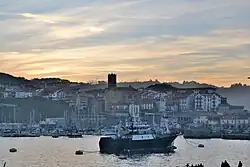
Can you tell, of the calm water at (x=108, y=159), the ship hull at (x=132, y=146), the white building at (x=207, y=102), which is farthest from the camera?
the white building at (x=207, y=102)

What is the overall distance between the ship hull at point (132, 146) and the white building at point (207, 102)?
6076 cm

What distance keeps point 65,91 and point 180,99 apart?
24.0m

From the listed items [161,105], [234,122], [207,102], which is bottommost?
[234,122]

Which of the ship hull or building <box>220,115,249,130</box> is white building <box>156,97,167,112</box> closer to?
building <box>220,115,249,130</box>

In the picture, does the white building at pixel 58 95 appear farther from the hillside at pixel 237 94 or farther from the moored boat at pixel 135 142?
the moored boat at pixel 135 142

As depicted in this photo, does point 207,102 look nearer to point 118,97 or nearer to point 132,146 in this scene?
point 118,97

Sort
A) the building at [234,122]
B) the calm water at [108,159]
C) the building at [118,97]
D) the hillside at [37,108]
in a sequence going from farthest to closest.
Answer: the building at [118,97] → the hillside at [37,108] → the building at [234,122] → the calm water at [108,159]

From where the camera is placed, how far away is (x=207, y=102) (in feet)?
339

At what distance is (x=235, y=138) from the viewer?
62625mm

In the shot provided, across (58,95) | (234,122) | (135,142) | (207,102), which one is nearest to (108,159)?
(135,142)

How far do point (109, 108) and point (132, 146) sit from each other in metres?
62.8

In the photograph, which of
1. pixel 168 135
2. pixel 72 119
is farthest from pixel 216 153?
pixel 72 119

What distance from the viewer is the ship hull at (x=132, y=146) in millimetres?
40000

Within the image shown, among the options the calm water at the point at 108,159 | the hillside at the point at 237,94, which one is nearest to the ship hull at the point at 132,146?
the calm water at the point at 108,159
